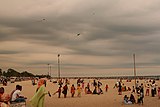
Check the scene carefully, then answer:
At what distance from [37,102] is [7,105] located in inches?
49.5

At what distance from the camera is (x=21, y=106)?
10.4 m

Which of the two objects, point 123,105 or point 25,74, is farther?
point 25,74

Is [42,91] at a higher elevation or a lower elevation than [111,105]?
higher

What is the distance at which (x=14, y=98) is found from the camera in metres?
11.0

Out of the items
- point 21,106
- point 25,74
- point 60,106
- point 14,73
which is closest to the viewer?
point 21,106

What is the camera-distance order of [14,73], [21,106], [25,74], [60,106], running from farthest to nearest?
[25,74] < [14,73] < [60,106] < [21,106]

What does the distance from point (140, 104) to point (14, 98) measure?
13.0m

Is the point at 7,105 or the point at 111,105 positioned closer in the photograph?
the point at 7,105

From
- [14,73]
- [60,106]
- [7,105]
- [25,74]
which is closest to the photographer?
[7,105]

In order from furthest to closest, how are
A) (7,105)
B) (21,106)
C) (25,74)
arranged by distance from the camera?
(25,74) < (21,106) < (7,105)

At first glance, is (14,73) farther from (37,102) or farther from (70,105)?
(37,102)

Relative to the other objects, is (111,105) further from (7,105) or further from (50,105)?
(7,105)

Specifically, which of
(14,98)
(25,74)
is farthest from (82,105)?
(25,74)

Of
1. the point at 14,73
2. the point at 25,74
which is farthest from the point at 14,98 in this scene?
the point at 25,74
